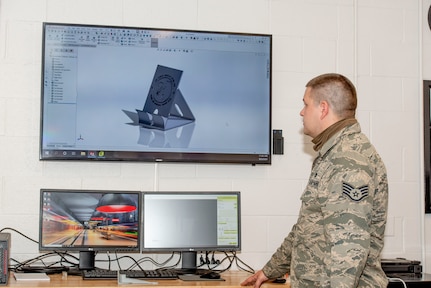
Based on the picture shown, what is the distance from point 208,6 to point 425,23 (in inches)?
57.8

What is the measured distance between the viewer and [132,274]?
3.49 metres

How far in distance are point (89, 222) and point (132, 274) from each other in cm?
38

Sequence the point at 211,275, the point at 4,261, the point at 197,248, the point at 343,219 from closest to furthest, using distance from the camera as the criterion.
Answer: the point at 343,219
the point at 4,261
the point at 211,275
the point at 197,248

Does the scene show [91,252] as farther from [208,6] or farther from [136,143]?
[208,6]

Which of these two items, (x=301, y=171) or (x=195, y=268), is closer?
(x=195, y=268)

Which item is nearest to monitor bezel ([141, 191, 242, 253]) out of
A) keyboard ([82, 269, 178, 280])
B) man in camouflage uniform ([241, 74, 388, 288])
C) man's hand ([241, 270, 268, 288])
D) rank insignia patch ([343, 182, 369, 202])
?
keyboard ([82, 269, 178, 280])

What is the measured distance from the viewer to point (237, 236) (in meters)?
3.76

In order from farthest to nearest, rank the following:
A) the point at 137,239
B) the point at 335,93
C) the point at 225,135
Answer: the point at 225,135, the point at 137,239, the point at 335,93

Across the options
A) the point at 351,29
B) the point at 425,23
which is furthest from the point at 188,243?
the point at 425,23

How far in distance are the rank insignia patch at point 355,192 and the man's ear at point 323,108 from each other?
1.38 ft

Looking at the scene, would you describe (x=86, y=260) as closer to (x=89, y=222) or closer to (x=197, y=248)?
(x=89, y=222)

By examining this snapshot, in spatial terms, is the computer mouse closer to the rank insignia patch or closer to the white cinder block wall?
the white cinder block wall

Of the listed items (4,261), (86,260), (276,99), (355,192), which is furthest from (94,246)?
(355,192)

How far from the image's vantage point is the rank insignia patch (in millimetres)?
2557
